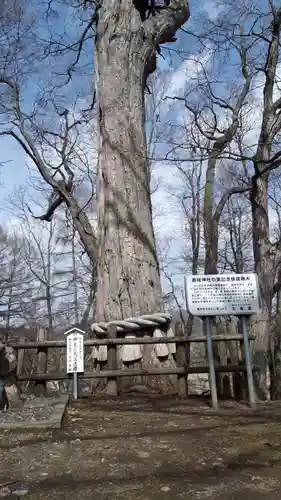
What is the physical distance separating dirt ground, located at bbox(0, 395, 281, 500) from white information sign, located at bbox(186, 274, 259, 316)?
46.7 inches

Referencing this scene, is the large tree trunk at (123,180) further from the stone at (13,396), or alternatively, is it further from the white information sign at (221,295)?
the stone at (13,396)

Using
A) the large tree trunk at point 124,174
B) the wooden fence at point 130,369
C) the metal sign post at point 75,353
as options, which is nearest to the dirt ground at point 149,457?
the metal sign post at point 75,353

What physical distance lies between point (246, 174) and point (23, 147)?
405 inches

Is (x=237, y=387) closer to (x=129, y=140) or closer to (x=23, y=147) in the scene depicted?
(x=129, y=140)

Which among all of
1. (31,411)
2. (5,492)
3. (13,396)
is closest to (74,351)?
(13,396)

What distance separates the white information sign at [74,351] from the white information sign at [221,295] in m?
1.94

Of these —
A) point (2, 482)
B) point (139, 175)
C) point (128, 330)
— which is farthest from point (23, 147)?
point (2, 482)

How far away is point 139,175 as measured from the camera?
8836 millimetres

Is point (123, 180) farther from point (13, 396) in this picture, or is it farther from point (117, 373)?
point (13, 396)

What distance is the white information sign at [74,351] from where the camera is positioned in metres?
7.09

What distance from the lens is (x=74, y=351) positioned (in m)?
7.14

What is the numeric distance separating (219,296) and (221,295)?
0.03m

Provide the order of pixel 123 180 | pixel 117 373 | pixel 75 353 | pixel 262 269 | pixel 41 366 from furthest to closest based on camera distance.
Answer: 1. pixel 262 269
2. pixel 123 180
3. pixel 41 366
4. pixel 117 373
5. pixel 75 353

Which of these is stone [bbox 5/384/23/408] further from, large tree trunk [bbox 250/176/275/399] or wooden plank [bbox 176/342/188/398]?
large tree trunk [bbox 250/176/275/399]
